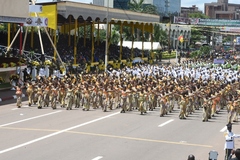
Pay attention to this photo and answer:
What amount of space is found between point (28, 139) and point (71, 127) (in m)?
2.77

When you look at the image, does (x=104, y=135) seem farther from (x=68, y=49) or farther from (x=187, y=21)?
(x=187, y=21)

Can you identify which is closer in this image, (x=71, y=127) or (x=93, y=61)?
(x=71, y=127)

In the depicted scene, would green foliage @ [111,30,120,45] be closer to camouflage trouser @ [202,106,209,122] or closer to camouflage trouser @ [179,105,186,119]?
camouflage trouser @ [179,105,186,119]

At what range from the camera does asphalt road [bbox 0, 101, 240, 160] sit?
625 inches

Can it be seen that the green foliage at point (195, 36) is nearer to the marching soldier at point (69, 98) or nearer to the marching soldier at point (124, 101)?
the marching soldier at point (124, 101)

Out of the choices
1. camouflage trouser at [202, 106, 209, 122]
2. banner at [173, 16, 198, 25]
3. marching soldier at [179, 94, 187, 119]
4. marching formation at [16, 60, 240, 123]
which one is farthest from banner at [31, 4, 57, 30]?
banner at [173, 16, 198, 25]

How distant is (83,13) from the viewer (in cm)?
4538

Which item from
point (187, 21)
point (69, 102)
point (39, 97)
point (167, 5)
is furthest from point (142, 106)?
point (167, 5)

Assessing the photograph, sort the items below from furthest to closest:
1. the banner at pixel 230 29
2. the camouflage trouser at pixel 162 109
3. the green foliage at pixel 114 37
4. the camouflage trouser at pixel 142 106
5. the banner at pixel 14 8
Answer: the banner at pixel 230 29, the green foliage at pixel 114 37, the banner at pixel 14 8, the camouflage trouser at pixel 142 106, the camouflage trouser at pixel 162 109

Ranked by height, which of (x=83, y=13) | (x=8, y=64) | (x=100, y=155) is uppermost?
(x=83, y=13)

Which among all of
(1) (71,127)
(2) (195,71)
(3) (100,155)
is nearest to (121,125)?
(1) (71,127)

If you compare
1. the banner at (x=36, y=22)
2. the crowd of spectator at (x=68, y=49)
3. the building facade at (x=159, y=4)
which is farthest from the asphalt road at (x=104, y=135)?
the building facade at (x=159, y=4)

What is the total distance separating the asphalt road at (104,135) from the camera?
15.9 meters

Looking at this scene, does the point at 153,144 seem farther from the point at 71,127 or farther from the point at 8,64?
the point at 8,64
